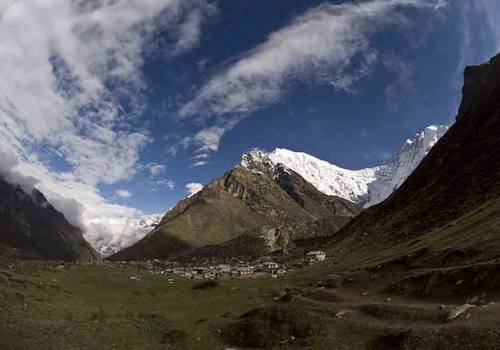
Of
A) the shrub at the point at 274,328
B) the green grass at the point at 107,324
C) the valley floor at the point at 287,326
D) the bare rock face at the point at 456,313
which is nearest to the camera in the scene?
the valley floor at the point at 287,326

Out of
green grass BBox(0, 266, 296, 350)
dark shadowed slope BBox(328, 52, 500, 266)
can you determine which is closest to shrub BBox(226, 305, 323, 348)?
green grass BBox(0, 266, 296, 350)

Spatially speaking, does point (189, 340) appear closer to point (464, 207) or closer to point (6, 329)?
point (6, 329)

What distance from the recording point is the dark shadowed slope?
102875 millimetres

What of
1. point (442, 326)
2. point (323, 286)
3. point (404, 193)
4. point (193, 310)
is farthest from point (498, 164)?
point (442, 326)

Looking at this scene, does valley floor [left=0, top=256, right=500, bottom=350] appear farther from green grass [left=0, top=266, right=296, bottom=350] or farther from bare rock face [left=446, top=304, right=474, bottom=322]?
bare rock face [left=446, top=304, right=474, bottom=322]

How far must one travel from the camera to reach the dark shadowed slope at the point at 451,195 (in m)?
103

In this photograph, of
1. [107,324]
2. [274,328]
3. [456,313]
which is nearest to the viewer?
[456,313]

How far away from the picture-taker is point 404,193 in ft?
623

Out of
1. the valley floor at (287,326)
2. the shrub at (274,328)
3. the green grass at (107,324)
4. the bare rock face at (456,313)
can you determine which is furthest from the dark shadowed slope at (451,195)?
the shrub at (274,328)

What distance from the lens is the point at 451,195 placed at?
144750mm

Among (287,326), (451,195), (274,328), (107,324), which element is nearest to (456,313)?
(287,326)

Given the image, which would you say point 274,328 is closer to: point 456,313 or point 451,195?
point 456,313

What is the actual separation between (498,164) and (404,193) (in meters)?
52.8

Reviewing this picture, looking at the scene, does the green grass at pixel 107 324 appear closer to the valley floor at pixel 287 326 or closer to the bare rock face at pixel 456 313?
the valley floor at pixel 287 326
